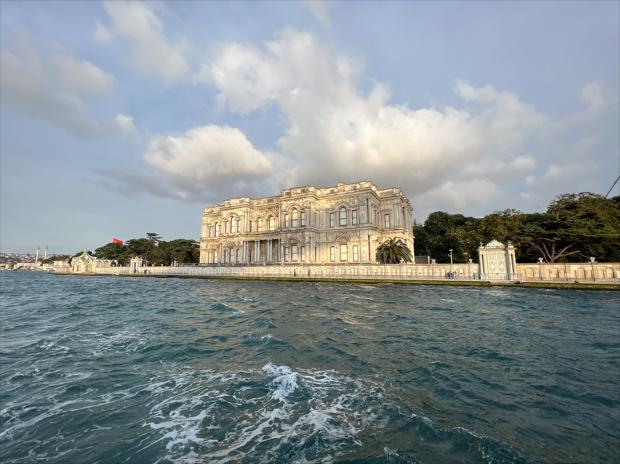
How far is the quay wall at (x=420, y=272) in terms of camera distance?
2375 centimetres

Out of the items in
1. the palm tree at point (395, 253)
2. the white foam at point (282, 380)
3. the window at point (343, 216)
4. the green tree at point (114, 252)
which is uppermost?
the window at point (343, 216)

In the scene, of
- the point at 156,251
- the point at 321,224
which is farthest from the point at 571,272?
the point at 156,251

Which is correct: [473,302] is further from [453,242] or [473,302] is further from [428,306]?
[453,242]

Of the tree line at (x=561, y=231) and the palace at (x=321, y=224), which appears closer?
the tree line at (x=561, y=231)

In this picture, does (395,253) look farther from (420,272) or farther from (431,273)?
(431,273)

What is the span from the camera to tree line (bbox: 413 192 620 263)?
27219mm

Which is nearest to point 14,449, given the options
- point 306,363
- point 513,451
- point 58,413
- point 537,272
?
point 58,413

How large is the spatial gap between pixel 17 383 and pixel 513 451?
7.89m

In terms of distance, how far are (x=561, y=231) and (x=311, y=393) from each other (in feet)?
105

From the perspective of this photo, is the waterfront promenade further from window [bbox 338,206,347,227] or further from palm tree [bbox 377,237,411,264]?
window [bbox 338,206,347,227]

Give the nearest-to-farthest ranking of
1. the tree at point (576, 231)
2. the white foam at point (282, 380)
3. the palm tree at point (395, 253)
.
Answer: the white foam at point (282, 380) < the tree at point (576, 231) < the palm tree at point (395, 253)

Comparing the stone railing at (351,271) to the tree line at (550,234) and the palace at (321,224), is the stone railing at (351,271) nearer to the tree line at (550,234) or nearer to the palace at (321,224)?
the tree line at (550,234)

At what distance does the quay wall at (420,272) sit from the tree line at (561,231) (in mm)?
4355

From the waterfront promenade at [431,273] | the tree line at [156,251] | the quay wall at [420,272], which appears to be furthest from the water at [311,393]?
the tree line at [156,251]
